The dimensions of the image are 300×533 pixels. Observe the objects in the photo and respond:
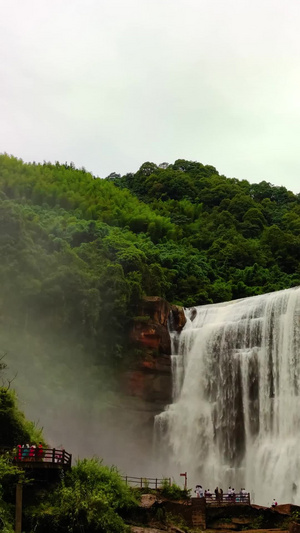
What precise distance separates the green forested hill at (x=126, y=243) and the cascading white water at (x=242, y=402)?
5.33 meters

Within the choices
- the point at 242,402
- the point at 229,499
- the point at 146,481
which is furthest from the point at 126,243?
the point at 229,499

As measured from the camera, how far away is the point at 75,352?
42156 mm

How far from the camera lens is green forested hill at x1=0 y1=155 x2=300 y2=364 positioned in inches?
1687

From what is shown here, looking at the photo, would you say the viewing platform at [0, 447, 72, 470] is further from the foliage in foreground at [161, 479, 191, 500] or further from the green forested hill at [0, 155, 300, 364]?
the green forested hill at [0, 155, 300, 364]

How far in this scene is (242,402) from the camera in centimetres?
3938

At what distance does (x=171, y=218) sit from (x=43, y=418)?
39.5 meters

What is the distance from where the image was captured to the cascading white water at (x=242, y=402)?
118 feet

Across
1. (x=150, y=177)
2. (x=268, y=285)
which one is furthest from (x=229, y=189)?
(x=268, y=285)

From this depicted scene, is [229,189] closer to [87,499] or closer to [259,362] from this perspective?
[259,362]

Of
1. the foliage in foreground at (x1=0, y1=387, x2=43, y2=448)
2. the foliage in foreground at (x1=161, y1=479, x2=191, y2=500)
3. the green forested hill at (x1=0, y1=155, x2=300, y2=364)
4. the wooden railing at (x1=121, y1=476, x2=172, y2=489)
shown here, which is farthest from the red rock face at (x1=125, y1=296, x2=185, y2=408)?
the foliage in foreground at (x1=0, y1=387, x2=43, y2=448)

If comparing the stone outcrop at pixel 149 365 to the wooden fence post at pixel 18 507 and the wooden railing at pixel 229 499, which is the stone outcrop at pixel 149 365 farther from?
the wooden fence post at pixel 18 507

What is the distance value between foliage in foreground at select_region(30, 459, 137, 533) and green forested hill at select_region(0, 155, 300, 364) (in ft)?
56.6

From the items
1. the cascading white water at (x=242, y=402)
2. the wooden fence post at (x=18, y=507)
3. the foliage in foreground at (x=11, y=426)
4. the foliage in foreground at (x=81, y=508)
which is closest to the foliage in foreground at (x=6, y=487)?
the wooden fence post at (x=18, y=507)

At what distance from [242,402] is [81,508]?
17333 millimetres
